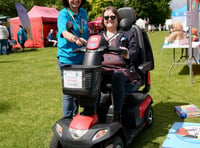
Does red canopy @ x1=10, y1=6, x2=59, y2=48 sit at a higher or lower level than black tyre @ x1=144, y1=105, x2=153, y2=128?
higher

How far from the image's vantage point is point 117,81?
Answer: 9.07ft

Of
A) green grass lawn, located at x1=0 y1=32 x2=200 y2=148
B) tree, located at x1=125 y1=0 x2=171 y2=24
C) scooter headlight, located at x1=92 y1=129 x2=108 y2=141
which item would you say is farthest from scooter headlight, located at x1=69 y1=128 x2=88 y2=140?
tree, located at x1=125 y1=0 x2=171 y2=24

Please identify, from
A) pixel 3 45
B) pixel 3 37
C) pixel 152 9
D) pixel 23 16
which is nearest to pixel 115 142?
pixel 3 37

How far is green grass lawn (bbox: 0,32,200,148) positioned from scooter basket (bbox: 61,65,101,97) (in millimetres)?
1213

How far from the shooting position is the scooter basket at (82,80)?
7.20 ft

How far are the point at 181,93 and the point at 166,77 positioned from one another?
5.17 feet

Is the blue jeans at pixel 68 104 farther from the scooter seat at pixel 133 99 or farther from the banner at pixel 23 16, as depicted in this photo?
the banner at pixel 23 16

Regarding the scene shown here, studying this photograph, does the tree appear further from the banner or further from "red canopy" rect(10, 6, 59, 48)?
the banner

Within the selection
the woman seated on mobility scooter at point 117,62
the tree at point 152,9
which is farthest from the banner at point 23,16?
the tree at point 152,9

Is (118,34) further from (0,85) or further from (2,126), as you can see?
(0,85)

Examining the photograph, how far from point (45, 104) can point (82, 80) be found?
2.84 m

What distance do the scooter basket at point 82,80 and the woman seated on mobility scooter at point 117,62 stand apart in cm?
48

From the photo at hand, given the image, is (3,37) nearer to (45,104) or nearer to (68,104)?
(45,104)

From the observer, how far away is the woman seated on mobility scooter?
9.12 feet
